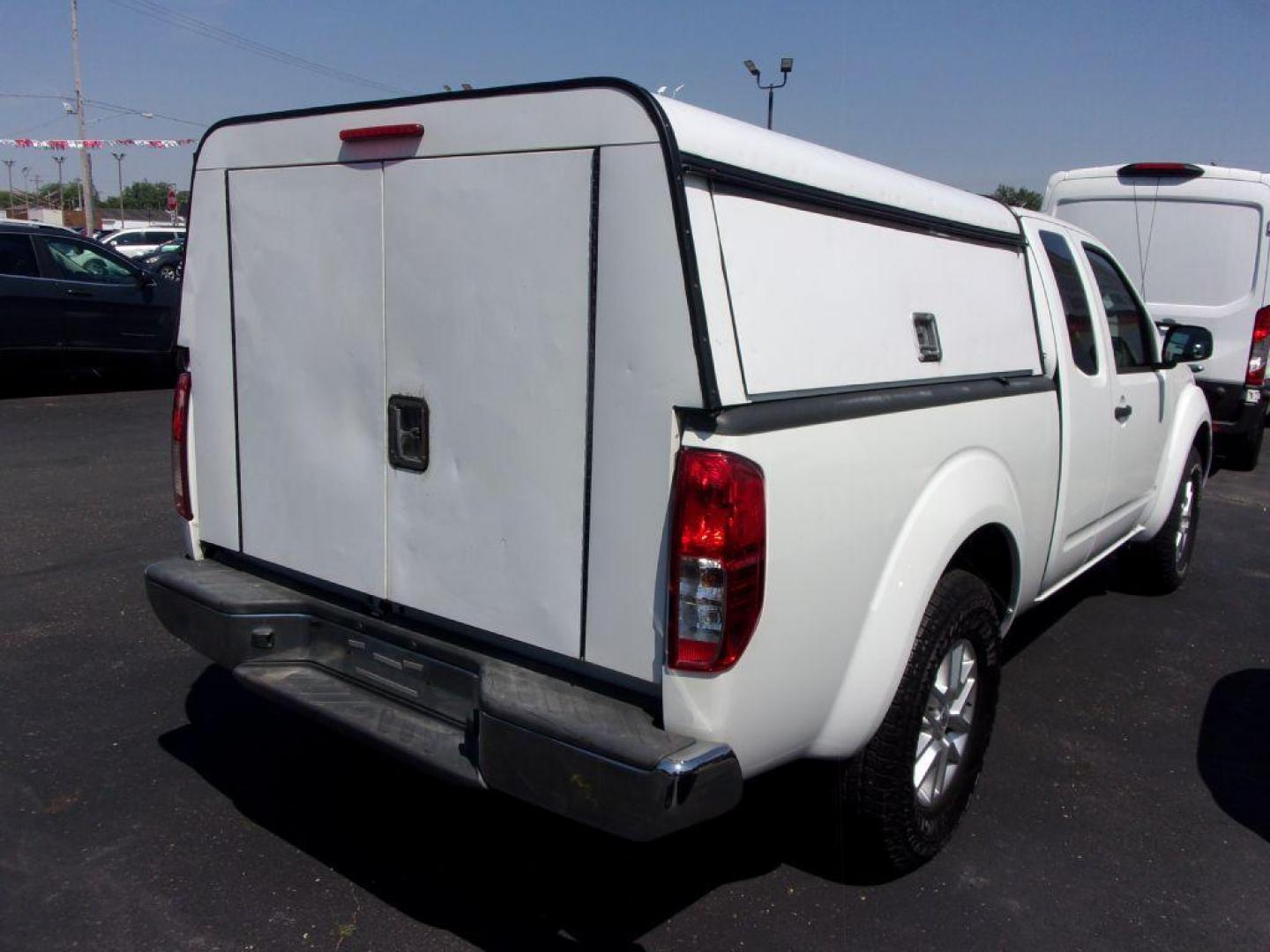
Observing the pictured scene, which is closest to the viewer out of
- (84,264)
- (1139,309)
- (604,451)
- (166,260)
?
(604,451)

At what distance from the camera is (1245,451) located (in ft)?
33.8

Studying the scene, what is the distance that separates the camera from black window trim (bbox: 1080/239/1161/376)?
4707 mm

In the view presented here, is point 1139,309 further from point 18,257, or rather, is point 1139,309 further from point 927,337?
point 18,257

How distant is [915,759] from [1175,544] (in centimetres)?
362

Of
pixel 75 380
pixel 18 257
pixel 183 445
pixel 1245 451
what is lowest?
pixel 1245 451

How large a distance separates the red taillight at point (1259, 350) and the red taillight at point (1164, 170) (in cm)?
126

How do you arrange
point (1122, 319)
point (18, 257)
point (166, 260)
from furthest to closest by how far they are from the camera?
1. point (166, 260)
2. point (18, 257)
3. point (1122, 319)

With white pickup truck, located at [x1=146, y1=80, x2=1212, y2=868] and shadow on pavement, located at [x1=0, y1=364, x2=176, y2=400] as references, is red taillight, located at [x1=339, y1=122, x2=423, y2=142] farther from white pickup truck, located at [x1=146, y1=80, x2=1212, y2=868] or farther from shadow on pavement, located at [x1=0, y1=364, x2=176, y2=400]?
shadow on pavement, located at [x1=0, y1=364, x2=176, y2=400]

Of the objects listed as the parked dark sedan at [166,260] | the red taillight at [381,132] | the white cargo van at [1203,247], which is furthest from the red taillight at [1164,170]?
the parked dark sedan at [166,260]

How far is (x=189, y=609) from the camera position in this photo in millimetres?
3334

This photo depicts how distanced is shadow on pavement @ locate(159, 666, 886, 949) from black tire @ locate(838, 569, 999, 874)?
0.36 ft

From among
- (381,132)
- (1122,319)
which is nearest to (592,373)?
(381,132)

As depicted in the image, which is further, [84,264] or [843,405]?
[84,264]

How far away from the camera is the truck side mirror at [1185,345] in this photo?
5.23 metres
